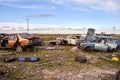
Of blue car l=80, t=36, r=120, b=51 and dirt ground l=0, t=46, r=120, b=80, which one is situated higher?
blue car l=80, t=36, r=120, b=51

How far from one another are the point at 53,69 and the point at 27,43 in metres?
6.11

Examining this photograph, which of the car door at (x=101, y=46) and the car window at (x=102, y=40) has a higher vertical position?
the car window at (x=102, y=40)

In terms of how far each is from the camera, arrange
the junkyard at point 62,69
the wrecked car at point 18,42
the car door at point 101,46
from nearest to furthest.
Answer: the junkyard at point 62,69, the wrecked car at point 18,42, the car door at point 101,46

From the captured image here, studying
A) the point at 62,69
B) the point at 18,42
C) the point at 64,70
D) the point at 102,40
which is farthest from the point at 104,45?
the point at 64,70

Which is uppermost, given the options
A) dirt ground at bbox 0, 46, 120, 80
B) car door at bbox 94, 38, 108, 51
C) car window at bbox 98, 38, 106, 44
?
car window at bbox 98, 38, 106, 44

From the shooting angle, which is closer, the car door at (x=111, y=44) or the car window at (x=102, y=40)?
the car door at (x=111, y=44)

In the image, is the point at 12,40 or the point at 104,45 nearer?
the point at 104,45

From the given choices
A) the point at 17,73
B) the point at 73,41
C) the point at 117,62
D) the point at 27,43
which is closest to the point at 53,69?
the point at 17,73

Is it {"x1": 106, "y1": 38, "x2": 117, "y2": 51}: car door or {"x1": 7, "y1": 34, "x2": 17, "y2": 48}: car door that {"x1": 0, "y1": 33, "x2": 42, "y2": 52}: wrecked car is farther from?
{"x1": 106, "y1": 38, "x2": 117, "y2": 51}: car door

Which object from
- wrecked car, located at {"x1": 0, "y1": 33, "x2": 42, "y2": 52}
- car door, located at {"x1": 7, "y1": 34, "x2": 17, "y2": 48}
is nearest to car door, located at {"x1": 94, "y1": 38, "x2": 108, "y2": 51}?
wrecked car, located at {"x1": 0, "y1": 33, "x2": 42, "y2": 52}

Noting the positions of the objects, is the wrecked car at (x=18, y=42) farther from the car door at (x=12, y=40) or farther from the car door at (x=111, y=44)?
the car door at (x=111, y=44)

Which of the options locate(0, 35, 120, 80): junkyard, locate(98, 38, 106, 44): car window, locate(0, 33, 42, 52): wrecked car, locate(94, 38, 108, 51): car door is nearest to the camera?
locate(0, 35, 120, 80): junkyard

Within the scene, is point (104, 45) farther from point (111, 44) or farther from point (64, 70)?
point (64, 70)

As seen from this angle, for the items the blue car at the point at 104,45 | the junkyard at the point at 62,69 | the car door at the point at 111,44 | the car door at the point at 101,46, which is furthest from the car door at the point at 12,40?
the car door at the point at 111,44
